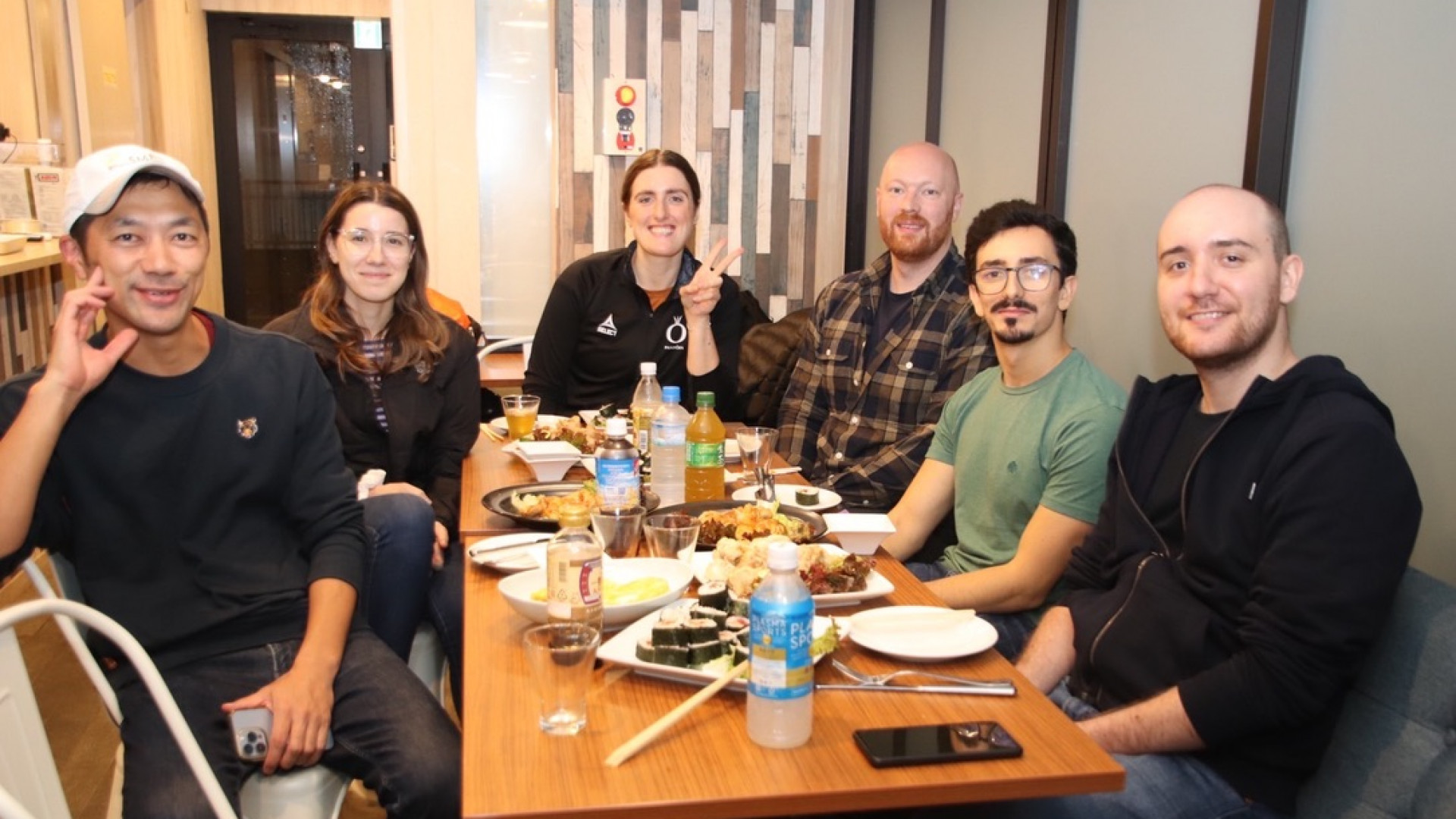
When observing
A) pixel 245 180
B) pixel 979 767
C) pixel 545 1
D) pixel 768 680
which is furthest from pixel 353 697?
pixel 245 180

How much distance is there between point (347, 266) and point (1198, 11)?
2.15 meters

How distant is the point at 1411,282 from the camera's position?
198 centimetres

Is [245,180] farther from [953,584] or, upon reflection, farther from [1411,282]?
[1411,282]

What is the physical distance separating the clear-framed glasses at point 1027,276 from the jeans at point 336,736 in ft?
4.74

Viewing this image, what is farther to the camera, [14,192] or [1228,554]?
[14,192]

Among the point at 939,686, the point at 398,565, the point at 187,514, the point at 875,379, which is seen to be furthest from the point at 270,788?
the point at 875,379

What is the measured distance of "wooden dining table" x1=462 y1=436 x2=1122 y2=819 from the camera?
1114 millimetres

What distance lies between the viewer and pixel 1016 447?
2.29 m

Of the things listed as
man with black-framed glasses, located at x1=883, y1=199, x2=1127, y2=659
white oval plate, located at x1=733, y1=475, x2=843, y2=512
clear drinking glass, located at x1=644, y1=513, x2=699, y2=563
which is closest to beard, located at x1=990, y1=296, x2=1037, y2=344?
man with black-framed glasses, located at x1=883, y1=199, x2=1127, y2=659

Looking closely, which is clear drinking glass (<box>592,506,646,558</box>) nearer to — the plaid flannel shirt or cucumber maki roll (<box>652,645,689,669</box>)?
cucumber maki roll (<box>652,645,689,669</box>)

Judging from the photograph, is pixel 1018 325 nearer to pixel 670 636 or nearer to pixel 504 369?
pixel 670 636

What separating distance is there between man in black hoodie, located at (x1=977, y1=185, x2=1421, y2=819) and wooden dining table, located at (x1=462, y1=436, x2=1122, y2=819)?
0.32m

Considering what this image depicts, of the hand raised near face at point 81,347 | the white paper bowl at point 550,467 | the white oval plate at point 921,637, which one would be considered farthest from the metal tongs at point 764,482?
the hand raised near face at point 81,347

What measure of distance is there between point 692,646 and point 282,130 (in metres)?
7.30
